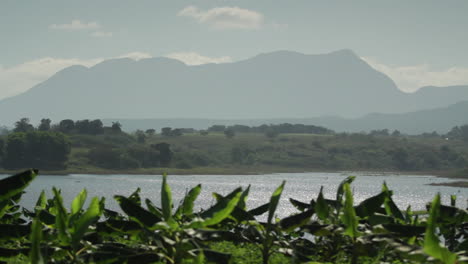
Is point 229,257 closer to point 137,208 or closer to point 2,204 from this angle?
point 137,208

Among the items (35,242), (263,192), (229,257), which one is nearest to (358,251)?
(229,257)

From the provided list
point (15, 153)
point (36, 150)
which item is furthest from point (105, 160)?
point (15, 153)

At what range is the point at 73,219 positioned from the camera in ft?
22.6

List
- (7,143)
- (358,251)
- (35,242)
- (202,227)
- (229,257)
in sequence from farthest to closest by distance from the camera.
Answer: (7,143) < (358,251) < (202,227) < (229,257) < (35,242)

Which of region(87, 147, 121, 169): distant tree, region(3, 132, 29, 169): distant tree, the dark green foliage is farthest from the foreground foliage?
region(87, 147, 121, 169): distant tree

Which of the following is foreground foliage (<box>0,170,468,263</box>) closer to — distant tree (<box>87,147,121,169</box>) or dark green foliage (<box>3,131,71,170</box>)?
dark green foliage (<box>3,131,71,170</box>)

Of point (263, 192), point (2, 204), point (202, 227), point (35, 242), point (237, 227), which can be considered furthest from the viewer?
point (263, 192)

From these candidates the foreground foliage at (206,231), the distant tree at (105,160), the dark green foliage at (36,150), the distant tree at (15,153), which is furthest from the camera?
the distant tree at (105,160)

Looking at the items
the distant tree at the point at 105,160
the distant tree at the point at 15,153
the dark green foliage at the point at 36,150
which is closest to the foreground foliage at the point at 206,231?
the dark green foliage at the point at 36,150

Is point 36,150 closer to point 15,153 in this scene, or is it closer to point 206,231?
point 15,153

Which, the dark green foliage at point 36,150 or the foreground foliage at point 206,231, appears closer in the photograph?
the foreground foliage at point 206,231

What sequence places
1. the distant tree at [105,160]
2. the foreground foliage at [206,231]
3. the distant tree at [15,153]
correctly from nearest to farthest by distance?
the foreground foliage at [206,231] → the distant tree at [15,153] → the distant tree at [105,160]

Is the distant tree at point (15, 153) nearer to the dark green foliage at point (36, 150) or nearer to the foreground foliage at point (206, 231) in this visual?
the dark green foliage at point (36, 150)

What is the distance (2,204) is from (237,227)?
11.0ft
